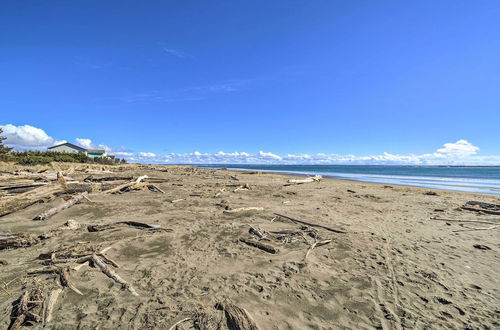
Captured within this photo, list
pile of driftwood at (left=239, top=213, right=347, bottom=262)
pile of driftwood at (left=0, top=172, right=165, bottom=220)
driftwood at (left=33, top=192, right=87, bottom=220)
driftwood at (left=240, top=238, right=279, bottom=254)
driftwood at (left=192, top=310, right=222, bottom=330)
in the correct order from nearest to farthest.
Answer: driftwood at (left=192, top=310, right=222, bottom=330) < driftwood at (left=240, top=238, right=279, bottom=254) < pile of driftwood at (left=239, top=213, right=347, bottom=262) < driftwood at (left=33, top=192, right=87, bottom=220) < pile of driftwood at (left=0, top=172, right=165, bottom=220)

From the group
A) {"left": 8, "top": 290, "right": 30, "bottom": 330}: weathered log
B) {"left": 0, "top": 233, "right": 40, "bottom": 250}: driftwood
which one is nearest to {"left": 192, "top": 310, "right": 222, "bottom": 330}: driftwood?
{"left": 8, "top": 290, "right": 30, "bottom": 330}: weathered log

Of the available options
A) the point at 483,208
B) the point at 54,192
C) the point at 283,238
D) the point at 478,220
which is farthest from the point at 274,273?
the point at 483,208

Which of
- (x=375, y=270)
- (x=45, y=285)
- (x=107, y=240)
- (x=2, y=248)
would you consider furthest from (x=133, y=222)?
(x=375, y=270)

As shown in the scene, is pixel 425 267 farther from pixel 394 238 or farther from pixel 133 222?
pixel 133 222

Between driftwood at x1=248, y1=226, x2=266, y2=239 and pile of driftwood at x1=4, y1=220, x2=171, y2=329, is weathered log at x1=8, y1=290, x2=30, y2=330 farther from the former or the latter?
driftwood at x1=248, y1=226, x2=266, y2=239

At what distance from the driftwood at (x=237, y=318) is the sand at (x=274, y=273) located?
119mm

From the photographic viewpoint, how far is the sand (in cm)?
347

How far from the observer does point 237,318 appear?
10.8 feet

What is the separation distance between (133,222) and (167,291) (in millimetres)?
4325

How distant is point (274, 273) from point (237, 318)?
1.63 meters

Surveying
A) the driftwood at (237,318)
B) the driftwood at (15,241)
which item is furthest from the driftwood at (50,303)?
the driftwood at (15,241)

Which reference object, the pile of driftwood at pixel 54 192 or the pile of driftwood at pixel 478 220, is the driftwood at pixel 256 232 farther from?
the pile of driftwood at pixel 478 220

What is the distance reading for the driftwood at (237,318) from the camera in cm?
315

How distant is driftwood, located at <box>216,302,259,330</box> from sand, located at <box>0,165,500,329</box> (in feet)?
0.39
